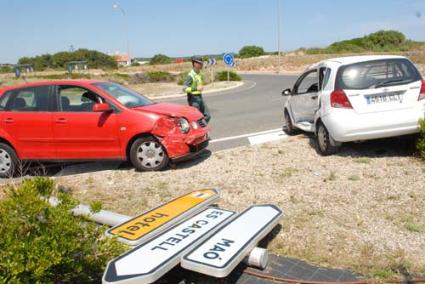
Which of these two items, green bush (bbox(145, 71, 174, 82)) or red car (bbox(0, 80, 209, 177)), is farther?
green bush (bbox(145, 71, 174, 82))

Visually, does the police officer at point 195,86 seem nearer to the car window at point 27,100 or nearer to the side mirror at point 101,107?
the side mirror at point 101,107

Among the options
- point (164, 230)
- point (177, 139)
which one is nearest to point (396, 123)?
point (177, 139)

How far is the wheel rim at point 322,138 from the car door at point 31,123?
14.3ft

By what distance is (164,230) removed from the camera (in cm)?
374

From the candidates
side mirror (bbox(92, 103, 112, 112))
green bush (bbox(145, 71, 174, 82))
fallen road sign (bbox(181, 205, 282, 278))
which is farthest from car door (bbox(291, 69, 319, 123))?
green bush (bbox(145, 71, 174, 82))

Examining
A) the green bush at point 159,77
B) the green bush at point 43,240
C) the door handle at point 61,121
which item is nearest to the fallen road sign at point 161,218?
the green bush at point 43,240

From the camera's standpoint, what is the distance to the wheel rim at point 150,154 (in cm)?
627

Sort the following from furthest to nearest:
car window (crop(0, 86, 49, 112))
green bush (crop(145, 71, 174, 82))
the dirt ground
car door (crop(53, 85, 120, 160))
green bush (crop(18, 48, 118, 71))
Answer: green bush (crop(18, 48, 118, 71))
green bush (crop(145, 71, 174, 82))
car window (crop(0, 86, 49, 112))
car door (crop(53, 85, 120, 160))
the dirt ground

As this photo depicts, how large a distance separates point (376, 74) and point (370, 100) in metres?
0.50

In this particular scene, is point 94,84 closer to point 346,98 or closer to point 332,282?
point 346,98

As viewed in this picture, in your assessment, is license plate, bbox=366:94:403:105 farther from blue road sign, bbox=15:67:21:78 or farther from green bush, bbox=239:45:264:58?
green bush, bbox=239:45:264:58

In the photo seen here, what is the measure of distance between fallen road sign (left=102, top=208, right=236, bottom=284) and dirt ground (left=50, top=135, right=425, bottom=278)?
0.68 meters

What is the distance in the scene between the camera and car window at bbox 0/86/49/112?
662cm

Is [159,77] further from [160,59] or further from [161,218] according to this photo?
[160,59]
